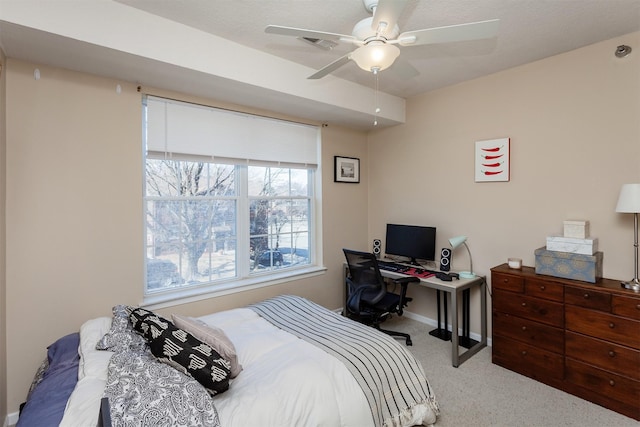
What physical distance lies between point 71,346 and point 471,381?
9.45 feet

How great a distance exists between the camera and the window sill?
262 centimetres

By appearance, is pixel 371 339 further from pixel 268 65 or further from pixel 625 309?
pixel 268 65

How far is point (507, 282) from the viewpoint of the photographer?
8.75 ft

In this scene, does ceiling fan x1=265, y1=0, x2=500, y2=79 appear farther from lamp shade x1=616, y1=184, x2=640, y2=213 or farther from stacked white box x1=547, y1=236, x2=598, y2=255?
stacked white box x1=547, y1=236, x2=598, y2=255

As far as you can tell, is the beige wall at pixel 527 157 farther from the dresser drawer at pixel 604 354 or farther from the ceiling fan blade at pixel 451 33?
the ceiling fan blade at pixel 451 33

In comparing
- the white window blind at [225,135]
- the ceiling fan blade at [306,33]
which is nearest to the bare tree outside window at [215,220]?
the white window blind at [225,135]

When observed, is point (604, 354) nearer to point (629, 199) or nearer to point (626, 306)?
point (626, 306)

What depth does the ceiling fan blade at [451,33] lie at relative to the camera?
147 centimetres

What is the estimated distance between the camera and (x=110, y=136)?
2.38 meters

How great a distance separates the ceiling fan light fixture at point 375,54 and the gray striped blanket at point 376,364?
168cm

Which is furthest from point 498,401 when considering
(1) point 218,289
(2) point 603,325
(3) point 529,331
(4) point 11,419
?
(4) point 11,419

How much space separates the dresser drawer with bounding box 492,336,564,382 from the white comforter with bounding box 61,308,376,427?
1680 mm

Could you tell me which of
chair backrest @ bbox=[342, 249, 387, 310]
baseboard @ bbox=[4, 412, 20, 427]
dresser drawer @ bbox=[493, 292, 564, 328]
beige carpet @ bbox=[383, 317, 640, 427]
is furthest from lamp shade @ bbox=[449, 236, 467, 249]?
baseboard @ bbox=[4, 412, 20, 427]

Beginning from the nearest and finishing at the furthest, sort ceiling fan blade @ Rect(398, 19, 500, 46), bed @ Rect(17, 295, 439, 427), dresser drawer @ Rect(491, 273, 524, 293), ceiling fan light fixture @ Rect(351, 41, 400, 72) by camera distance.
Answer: bed @ Rect(17, 295, 439, 427), ceiling fan blade @ Rect(398, 19, 500, 46), ceiling fan light fixture @ Rect(351, 41, 400, 72), dresser drawer @ Rect(491, 273, 524, 293)
